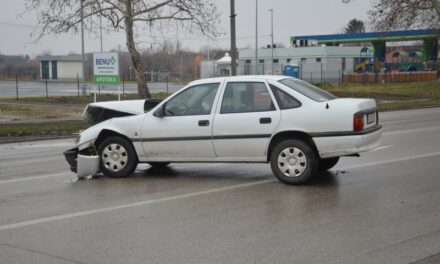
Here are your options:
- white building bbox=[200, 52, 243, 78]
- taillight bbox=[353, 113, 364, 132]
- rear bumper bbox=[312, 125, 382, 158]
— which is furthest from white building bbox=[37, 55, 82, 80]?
taillight bbox=[353, 113, 364, 132]

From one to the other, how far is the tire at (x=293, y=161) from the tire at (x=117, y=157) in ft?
7.92

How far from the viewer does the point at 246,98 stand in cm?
938

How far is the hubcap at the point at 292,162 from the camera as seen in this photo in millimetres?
8953

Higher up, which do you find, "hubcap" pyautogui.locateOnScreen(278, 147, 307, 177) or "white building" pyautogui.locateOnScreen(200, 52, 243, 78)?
"white building" pyautogui.locateOnScreen(200, 52, 243, 78)

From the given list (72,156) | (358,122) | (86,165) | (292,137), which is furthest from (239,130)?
(72,156)

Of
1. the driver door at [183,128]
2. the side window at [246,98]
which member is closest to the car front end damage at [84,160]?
the driver door at [183,128]

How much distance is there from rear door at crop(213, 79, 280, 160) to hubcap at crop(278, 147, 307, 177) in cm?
31

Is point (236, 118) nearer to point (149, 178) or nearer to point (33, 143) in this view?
point (149, 178)

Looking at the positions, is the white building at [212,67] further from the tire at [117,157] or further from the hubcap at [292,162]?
the hubcap at [292,162]

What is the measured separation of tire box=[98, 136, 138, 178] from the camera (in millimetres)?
10008

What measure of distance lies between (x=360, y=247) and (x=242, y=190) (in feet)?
10.3

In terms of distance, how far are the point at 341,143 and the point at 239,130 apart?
1.51 meters

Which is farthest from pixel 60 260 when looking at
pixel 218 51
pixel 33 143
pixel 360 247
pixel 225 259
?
pixel 218 51

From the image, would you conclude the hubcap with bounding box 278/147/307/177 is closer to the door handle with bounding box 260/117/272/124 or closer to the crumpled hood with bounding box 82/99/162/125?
the door handle with bounding box 260/117/272/124
